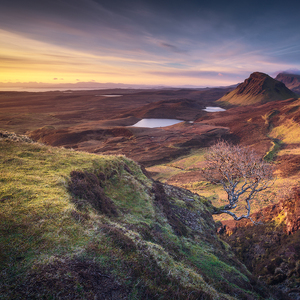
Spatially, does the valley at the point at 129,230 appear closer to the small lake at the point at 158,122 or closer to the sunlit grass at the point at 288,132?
the sunlit grass at the point at 288,132

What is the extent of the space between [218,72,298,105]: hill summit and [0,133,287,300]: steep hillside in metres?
124

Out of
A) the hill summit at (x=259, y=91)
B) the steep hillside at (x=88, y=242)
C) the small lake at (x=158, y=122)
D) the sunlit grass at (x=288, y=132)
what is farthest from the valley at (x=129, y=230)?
the hill summit at (x=259, y=91)

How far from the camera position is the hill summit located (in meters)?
113

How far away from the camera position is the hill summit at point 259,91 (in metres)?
113

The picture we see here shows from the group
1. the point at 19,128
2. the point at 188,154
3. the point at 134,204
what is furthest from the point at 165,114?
the point at 134,204

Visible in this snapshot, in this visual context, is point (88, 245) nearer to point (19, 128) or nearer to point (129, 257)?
point (129, 257)

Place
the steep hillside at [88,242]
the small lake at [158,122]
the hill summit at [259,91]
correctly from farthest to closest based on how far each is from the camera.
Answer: the hill summit at [259,91], the small lake at [158,122], the steep hillside at [88,242]

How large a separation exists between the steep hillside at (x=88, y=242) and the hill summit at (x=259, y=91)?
124 metres

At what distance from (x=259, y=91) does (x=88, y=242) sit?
5453 inches

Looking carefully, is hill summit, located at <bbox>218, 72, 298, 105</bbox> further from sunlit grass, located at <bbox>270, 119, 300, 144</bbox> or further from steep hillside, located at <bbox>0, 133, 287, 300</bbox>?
steep hillside, located at <bbox>0, 133, 287, 300</bbox>

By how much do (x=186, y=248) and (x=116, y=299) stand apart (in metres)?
4.63

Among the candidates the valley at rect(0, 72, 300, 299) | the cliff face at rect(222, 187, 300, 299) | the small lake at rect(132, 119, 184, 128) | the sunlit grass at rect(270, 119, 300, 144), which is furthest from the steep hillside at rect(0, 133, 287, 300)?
the small lake at rect(132, 119, 184, 128)

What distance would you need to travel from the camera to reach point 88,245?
446 cm

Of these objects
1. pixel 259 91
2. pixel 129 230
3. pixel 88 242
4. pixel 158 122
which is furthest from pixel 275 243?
pixel 259 91
